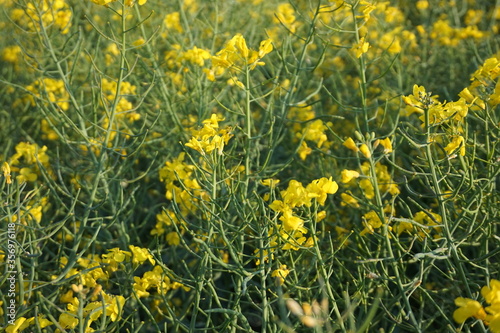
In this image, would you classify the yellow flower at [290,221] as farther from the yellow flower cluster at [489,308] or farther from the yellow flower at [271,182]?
the yellow flower cluster at [489,308]

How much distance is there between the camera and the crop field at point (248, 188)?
1.63m

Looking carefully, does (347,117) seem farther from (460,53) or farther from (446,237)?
(446,237)

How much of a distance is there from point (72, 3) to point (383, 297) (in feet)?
11.2

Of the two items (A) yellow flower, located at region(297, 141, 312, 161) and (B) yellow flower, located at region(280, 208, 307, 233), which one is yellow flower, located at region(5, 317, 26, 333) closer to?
(B) yellow flower, located at region(280, 208, 307, 233)

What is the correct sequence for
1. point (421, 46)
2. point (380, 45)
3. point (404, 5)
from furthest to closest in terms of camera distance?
point (404, 5) → point (421, 46) → point (380, 45)

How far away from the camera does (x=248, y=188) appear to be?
91.6 inches

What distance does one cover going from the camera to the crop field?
64.0 inches

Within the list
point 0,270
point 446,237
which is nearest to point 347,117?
point 446,237

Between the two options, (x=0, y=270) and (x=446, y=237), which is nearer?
(x=446, y=237)

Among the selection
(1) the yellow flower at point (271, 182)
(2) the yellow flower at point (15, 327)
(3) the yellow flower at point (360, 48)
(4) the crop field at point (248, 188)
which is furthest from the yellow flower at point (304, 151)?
(2) the yellow flower at point (15, 327)

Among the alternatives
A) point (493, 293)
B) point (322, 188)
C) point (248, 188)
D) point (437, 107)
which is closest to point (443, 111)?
point (437, 107)

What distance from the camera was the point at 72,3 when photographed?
4195mm

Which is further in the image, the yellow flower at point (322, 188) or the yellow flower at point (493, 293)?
the yellow flower at point (322, 188)

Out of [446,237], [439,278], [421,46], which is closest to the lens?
[446,237]
